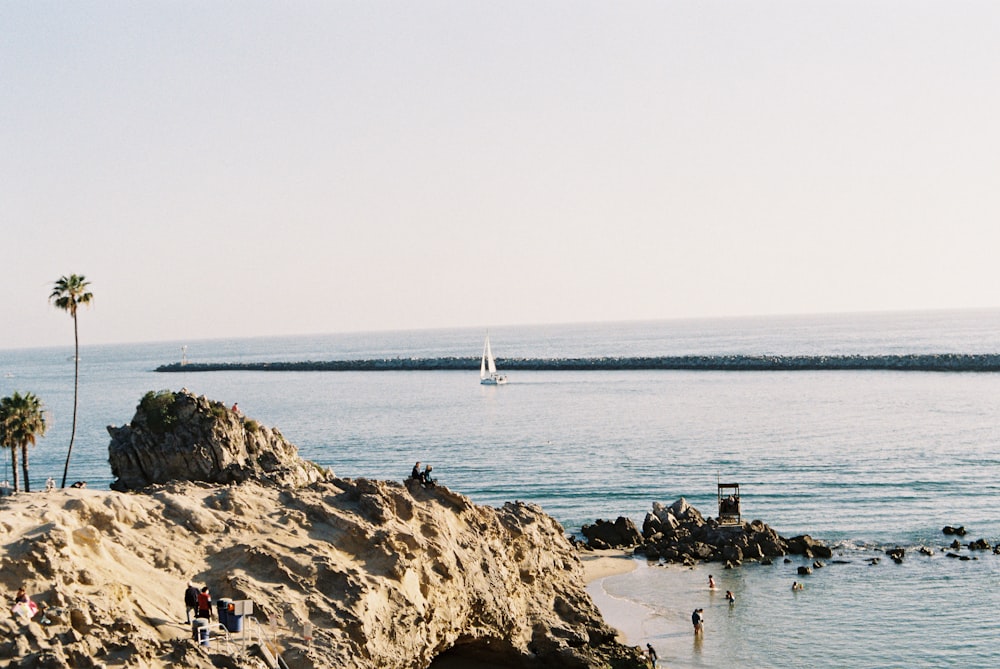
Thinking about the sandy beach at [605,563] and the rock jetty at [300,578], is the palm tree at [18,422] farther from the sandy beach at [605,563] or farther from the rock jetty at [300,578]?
the sandy beach at [605,563]

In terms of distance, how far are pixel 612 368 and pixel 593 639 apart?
167 m

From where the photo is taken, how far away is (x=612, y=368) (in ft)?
654

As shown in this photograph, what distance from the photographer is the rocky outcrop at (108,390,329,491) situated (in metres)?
53.9

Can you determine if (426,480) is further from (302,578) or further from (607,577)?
(607,577)

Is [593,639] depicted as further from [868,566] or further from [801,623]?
[868,566]

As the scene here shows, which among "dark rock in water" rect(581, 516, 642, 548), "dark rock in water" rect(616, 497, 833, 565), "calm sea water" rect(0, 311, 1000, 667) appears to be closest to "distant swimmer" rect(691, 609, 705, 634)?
"calm sea water" rect(0, 311, 1000, 667)

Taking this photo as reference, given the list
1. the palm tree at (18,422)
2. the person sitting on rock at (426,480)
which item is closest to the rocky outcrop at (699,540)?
the person sitting on rock at (426,480)

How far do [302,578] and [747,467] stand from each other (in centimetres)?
5695

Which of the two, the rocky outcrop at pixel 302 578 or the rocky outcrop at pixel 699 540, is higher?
the rocky outcrop at pixel 302 578

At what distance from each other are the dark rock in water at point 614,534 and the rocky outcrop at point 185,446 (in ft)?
49.6

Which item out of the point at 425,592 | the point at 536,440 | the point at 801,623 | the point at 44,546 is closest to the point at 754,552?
the point at 801,623

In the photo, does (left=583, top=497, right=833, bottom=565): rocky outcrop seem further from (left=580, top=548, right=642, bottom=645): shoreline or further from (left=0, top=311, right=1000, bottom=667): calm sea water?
(left=0, top=311, right=1000, bottom=667): calm sea water

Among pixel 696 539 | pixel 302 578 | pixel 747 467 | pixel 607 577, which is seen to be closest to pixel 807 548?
pixel 696 539

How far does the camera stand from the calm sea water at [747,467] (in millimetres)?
39844
